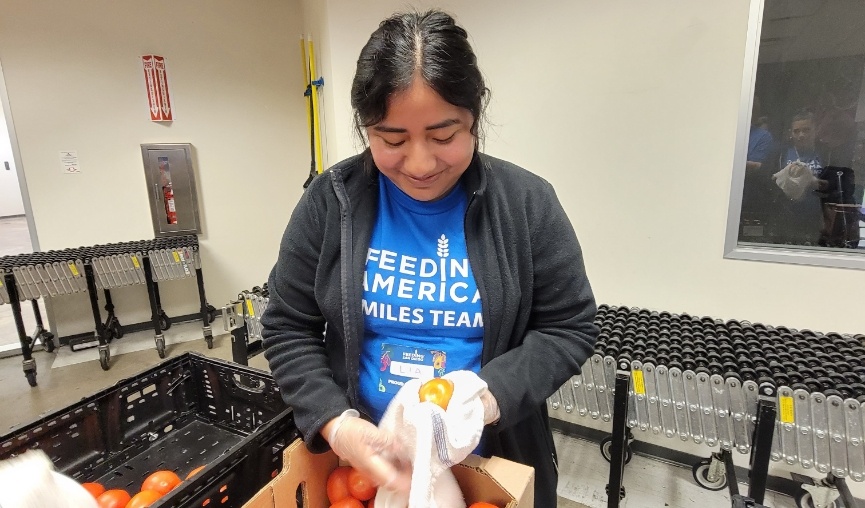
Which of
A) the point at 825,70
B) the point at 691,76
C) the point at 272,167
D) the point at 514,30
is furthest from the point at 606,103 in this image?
the point at 272,167

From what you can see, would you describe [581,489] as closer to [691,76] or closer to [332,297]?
[332,297]

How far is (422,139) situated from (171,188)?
11.9ft

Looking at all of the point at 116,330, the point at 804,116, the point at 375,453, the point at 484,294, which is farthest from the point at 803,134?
the point at 116,330

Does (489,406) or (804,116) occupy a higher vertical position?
(804,116)

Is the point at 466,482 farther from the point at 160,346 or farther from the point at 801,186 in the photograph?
the point at 160,346

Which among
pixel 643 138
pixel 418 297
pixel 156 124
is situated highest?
pixel 156 124

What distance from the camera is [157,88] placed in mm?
3482

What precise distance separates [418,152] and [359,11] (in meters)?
2.34

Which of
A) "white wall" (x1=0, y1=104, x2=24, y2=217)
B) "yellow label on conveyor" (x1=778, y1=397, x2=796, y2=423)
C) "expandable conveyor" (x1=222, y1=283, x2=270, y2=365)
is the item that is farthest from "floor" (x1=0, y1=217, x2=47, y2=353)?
"yellow label on conveyor" (x1=778, y1=397, x2=796, y2=423)

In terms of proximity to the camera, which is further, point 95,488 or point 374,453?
point 95,488

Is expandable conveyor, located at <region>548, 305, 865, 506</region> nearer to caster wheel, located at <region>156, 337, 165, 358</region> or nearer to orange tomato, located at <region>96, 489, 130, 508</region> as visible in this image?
orange tomato, located at <region>96, 489, 130, 508</region>

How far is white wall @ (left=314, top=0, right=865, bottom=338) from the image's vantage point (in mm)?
1903

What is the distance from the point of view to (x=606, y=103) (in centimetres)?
214

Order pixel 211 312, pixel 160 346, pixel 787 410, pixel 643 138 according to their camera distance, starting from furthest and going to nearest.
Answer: pixel 211 312
pixel 160 346
pixel 643 138
pixel 787 410
